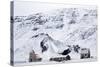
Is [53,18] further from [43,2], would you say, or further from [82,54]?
[82,54]

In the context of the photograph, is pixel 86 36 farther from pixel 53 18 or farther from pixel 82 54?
pixel 53 18

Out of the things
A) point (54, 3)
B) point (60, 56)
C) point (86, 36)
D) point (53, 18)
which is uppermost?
point (54, 3)

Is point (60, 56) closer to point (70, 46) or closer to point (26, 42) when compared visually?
point (70, 46)

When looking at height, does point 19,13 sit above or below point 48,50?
above

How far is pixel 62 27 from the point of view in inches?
95.0

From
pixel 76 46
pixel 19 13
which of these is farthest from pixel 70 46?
pixel 19 13

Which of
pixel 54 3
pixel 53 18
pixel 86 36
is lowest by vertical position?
pixel 86 36

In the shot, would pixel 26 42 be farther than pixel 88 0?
No

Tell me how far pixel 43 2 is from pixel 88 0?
0.50 meters

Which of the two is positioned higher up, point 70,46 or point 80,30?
point 80,30

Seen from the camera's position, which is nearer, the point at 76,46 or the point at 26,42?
the point at 26,42
